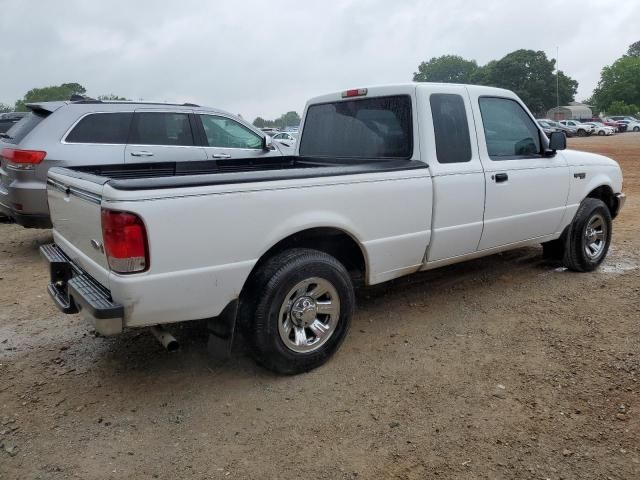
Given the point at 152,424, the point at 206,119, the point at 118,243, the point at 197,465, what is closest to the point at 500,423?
the point at 197,465

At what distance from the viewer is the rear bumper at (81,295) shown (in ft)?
9.07

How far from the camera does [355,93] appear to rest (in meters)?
4.55

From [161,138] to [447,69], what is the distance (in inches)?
5126

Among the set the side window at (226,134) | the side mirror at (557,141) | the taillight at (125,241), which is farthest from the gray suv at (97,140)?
the taillight at (125,241)

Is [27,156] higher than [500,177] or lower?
higher

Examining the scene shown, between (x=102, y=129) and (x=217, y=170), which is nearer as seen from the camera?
(x=217, y=170)

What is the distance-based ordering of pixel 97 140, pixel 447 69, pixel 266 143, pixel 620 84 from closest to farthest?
pixel 97 140 < pixel 266 143 < pixel 620 84 < pixel 447 69

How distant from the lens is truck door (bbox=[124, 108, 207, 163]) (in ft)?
21.7

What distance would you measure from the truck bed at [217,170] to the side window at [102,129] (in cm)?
243

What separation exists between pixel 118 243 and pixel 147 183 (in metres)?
0.34

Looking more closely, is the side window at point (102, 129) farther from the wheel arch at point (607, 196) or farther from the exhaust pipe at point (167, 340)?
the wheel arch at point (607, 196)

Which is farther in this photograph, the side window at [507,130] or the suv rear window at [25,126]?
the suv rear window at [25,126]

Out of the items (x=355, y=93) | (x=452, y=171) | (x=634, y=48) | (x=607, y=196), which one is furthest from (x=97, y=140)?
(x=634, y=48)

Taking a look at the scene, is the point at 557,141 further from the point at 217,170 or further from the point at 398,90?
the point at 217,170
